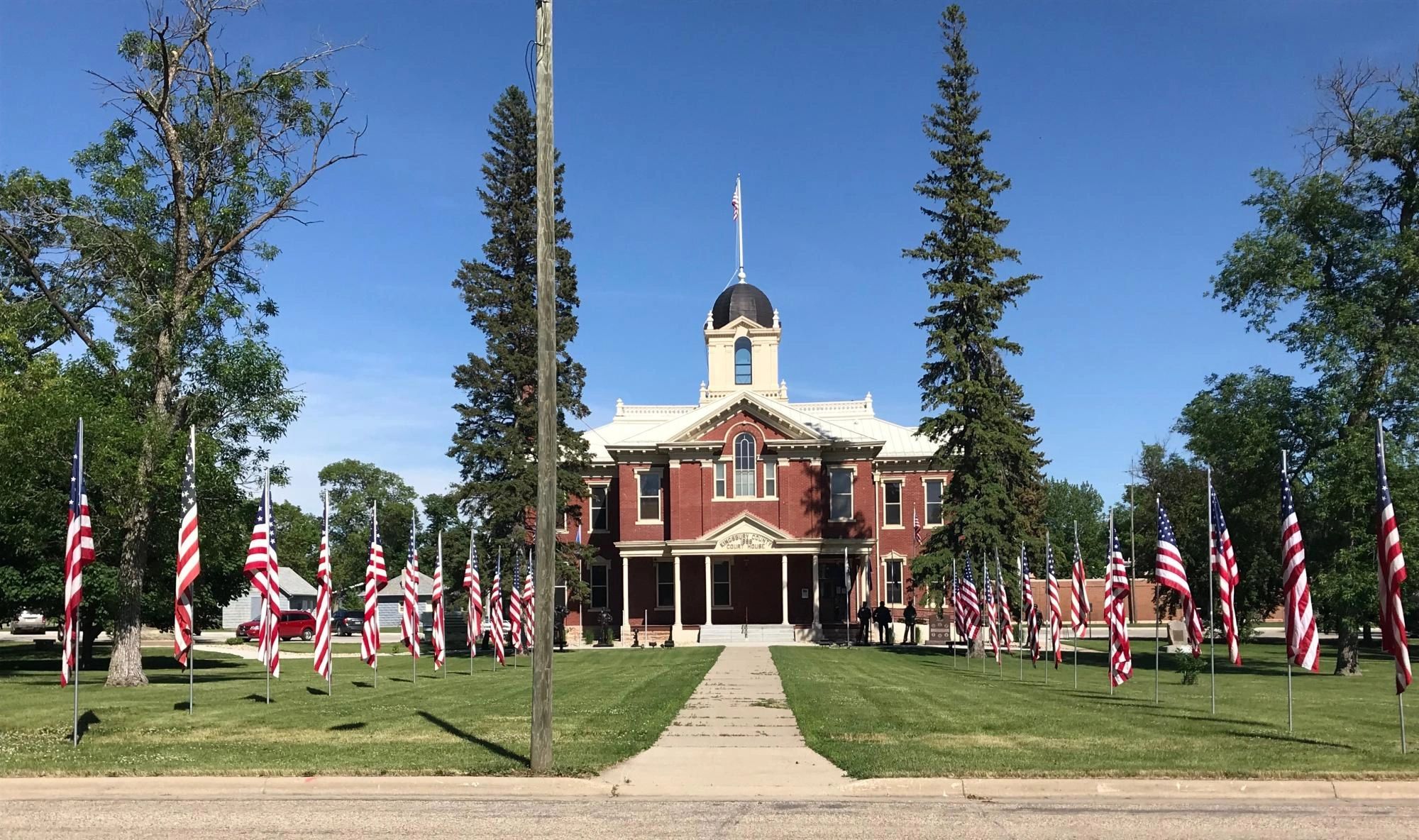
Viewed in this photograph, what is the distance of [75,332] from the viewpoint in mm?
27656

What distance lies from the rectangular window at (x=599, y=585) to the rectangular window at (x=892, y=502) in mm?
12877

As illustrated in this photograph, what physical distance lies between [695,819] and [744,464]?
138 ft

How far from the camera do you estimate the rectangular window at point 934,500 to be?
179ft

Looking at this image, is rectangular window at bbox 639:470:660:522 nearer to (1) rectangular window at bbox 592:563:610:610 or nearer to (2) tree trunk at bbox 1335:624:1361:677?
(1) rectangular window at bbox 592:563:610:610

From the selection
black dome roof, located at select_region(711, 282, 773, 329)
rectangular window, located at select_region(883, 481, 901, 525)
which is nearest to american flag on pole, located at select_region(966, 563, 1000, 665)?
rectangular window, located at select_region(883, 481, 901, 525)

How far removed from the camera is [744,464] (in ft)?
171

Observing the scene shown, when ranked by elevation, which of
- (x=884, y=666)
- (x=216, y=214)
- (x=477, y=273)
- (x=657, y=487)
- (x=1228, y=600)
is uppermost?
(x=477, y=273)

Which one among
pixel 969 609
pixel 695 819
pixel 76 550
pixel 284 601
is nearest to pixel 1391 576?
pixel 695 819

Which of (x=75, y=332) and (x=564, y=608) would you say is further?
(x=564, y=608)

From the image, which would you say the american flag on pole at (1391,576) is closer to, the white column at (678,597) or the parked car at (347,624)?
the white column at (678,597)

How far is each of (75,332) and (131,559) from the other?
5861 millimetres

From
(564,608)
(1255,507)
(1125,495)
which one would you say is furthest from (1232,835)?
(1125,495)

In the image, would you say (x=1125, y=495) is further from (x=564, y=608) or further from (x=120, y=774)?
(x=120, y=774)

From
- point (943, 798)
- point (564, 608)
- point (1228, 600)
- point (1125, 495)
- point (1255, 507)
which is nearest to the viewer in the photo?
point (943, 798)
